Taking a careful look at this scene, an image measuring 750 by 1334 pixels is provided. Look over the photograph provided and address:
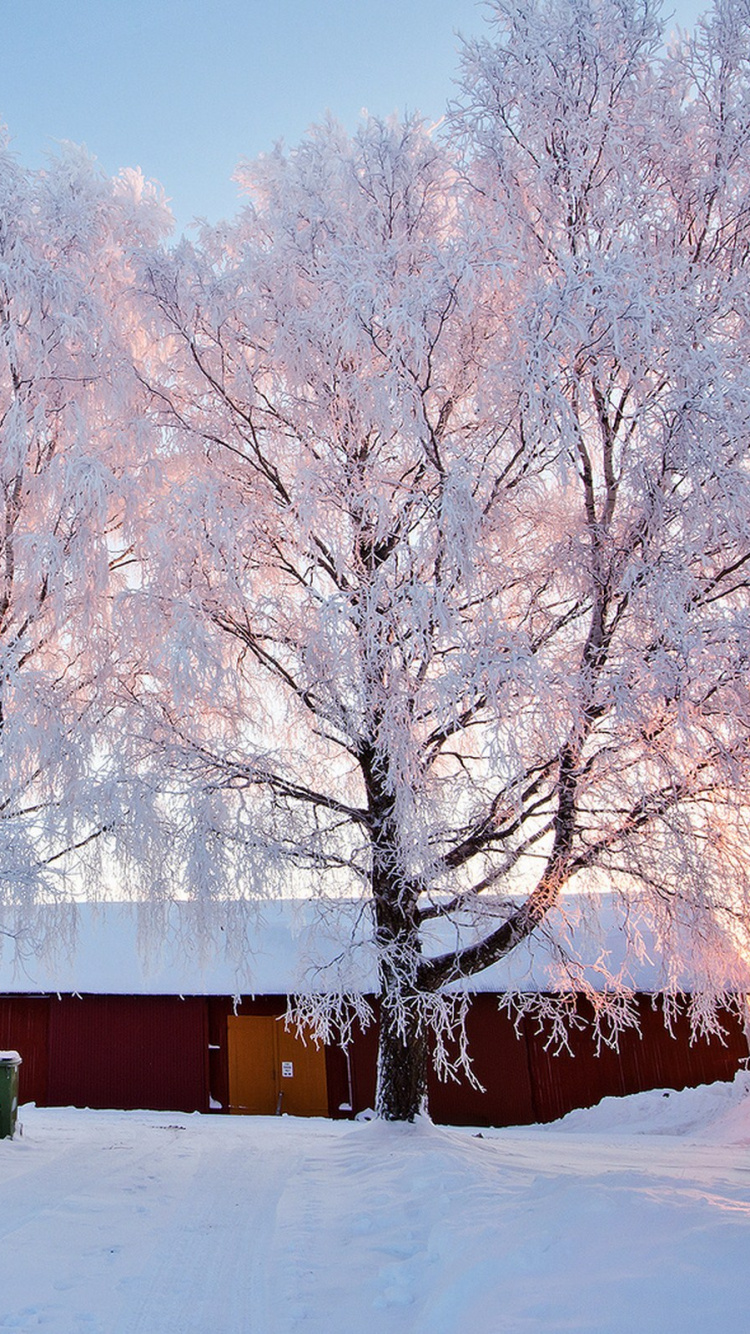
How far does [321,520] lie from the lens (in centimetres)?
784

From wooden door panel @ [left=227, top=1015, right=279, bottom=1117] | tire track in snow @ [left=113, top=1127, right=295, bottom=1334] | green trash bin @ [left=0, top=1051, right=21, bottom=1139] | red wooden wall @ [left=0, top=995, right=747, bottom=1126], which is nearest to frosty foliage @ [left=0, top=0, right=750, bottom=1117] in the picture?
tire track in snow @ [left=113, top=1127, right=295, bottom=1334]

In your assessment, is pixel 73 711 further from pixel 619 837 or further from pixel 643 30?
pixel 643 30

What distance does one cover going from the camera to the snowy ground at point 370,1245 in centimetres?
340

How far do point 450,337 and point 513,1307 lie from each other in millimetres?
7565

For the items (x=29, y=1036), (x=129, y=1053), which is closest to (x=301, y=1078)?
(x=129, y=1053)

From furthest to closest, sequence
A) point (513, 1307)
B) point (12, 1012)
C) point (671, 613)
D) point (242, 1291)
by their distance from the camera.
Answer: point (12, 1012) < point (671, 613) < point (242, 1291) < point (513, 1307)

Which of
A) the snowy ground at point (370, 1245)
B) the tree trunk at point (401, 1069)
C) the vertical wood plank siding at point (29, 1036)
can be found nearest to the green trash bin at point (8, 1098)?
the snowy ground at point (370, 1245)

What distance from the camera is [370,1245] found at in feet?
15.3

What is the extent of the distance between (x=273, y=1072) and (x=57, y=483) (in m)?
14.1

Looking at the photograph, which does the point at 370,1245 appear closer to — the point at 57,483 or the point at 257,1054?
the point at 57,483

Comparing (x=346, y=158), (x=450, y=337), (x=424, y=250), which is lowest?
(x=450, y=337)

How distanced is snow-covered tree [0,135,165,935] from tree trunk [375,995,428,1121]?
3.60 metres

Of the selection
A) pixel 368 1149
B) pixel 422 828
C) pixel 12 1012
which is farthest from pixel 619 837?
pixel 12 1012

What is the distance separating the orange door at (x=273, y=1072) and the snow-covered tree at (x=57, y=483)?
1122 centimetres
